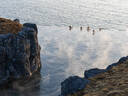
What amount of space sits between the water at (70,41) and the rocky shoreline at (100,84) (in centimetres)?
1663

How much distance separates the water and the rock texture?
3.11 meters

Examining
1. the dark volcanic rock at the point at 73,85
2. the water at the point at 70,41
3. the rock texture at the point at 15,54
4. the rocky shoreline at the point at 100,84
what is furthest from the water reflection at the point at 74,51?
the dark volcanic rock at the point at 73,85

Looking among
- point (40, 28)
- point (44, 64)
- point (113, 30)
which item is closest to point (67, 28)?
point (40, 28)

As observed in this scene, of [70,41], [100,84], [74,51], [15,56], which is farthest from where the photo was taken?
[70,41]

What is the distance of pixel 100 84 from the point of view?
24.5 m

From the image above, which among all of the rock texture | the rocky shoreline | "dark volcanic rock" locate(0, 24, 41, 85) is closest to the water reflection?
the rock texture

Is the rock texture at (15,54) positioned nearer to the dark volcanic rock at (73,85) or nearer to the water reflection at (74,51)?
the water reflection at (74,51)

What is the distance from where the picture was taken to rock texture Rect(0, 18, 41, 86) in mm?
42688

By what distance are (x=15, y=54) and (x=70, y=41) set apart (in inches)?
1316

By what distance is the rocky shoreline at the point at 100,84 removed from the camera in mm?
22219

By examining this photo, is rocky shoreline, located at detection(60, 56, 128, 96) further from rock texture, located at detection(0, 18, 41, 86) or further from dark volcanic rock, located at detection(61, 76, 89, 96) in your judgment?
rock texture, located at detection(0, 18, 41, 86)

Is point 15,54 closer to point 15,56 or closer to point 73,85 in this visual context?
point 15,56

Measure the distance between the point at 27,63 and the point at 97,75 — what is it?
21999 mm

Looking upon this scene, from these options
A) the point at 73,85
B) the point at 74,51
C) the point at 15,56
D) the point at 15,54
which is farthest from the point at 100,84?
the point at 74,51
